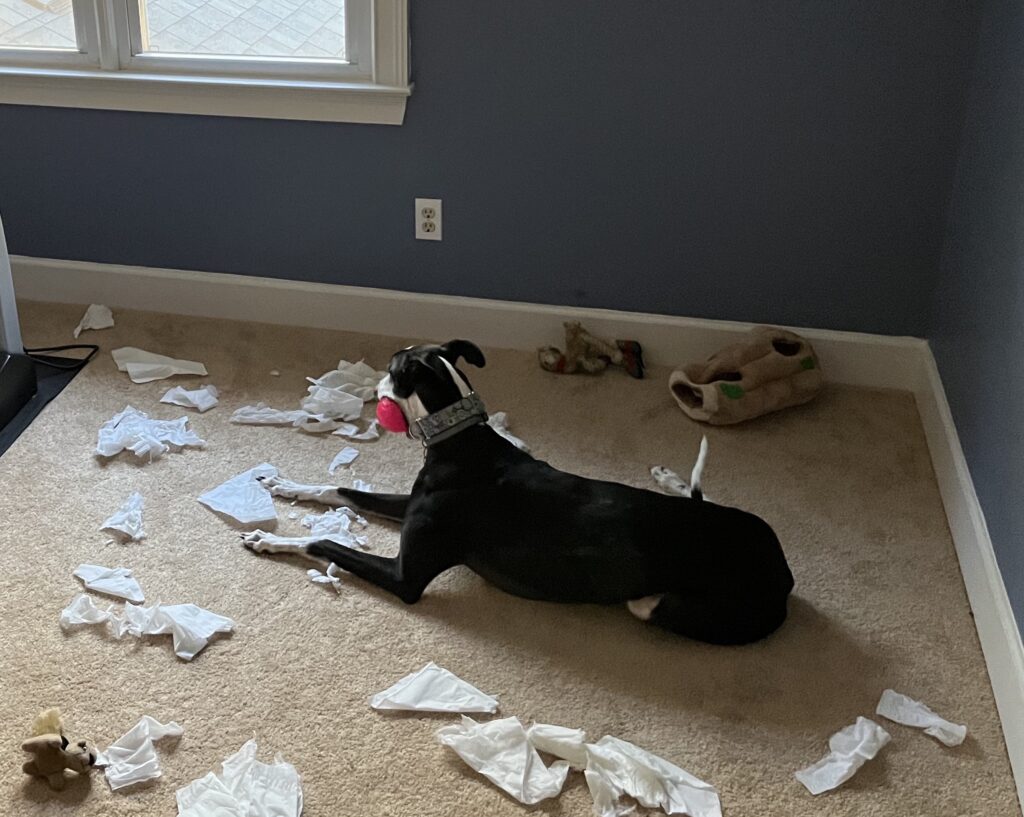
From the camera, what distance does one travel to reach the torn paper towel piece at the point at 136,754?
159 cm

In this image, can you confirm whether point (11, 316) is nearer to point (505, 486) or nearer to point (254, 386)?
point (254, 386)

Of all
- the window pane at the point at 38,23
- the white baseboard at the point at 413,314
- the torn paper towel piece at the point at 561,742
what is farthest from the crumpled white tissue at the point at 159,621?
the window pane at the point at 38,23

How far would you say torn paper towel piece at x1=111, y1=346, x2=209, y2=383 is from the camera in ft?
8.93

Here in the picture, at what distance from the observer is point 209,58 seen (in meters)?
2.77

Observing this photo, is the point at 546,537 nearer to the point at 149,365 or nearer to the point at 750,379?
the point at 750,379

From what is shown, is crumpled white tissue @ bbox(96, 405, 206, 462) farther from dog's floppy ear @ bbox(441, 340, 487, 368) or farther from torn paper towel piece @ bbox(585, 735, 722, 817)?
torn paper towel piece @ bbox(585, 735, 722, 817)

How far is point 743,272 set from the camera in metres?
2.78

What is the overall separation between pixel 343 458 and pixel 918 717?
130 cm

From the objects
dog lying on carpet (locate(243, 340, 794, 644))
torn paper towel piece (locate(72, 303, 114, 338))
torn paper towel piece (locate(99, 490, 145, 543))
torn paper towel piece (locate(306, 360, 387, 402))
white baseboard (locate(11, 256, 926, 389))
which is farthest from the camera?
torn paper towel piece (locate(72, 303, 114, 338))

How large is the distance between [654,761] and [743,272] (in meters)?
1.49

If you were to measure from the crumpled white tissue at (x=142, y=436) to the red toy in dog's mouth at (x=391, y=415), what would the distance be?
0.65 metres

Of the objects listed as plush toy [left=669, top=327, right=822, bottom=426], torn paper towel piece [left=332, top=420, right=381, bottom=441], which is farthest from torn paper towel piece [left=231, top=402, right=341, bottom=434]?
plush toy [left=669, top=327, right=822, bottom=426]

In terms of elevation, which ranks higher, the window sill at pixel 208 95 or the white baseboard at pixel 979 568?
the window sill at pixel 208 95

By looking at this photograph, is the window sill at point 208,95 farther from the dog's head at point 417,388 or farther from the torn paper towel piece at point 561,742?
the torn paper towel piece at point 561,742
